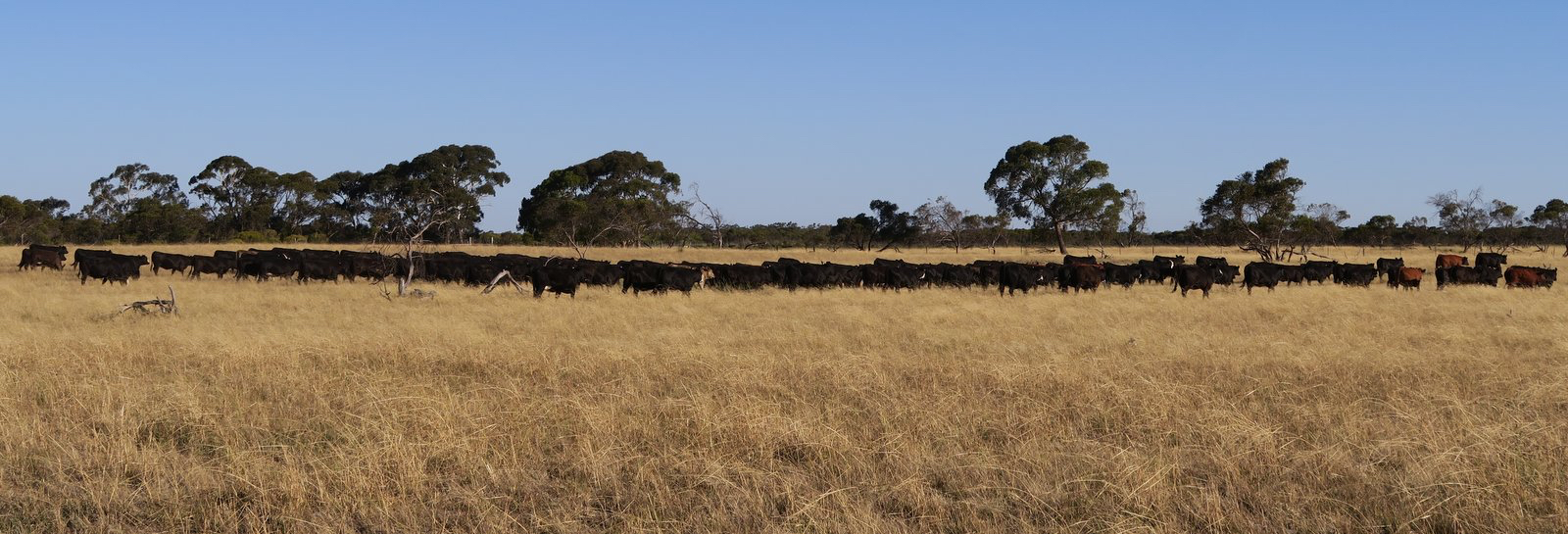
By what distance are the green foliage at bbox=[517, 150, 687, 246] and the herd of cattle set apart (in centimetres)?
2961

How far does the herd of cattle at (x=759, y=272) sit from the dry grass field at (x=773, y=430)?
12.8 metres

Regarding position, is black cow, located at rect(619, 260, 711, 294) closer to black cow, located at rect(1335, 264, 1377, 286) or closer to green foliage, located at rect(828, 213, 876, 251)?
black cow, located at rect(1335, 264, 1377, 286)

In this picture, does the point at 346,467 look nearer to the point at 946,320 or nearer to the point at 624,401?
the point at 624,401

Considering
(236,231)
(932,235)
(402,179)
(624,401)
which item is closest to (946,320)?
(624,401)

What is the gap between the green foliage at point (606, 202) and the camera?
63.8m

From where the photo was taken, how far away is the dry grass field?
5.55m

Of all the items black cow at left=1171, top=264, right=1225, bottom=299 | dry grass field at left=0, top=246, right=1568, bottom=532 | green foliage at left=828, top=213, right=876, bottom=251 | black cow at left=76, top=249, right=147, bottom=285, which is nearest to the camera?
dry grass field at left=0, top=246, right=1568, bottom=532

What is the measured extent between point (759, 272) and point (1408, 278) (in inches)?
755

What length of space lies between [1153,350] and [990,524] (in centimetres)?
810

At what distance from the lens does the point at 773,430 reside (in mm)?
7344

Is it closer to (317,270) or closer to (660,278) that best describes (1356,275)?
(660,278)

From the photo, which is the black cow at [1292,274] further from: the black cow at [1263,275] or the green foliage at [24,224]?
the green foliage at [24,224]

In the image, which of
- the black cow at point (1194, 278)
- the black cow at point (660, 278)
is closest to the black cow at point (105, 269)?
the black cow at point (660, 278)

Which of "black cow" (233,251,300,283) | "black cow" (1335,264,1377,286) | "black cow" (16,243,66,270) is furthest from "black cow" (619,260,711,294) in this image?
"black cow" (1335,264,1377,286)
